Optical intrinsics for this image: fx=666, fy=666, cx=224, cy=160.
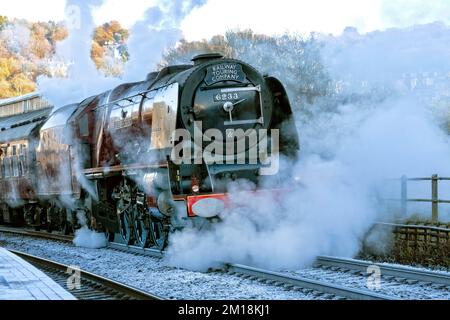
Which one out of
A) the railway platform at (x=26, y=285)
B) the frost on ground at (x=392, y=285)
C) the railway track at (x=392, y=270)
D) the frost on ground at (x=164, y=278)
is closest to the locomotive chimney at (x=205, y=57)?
the frost on ground at (x=164, y=278)

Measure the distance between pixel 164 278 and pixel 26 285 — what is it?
1763mm

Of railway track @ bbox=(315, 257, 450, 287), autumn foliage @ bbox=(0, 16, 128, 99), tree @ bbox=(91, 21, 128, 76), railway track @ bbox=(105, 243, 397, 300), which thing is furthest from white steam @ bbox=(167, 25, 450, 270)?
autumn foliage @ bbox=(0, 16, 128, 99)

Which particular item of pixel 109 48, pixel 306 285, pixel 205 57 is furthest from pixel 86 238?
pixel 109 48

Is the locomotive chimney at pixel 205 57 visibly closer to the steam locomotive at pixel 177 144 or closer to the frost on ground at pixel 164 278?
the steam locomotive at pixel 177 144

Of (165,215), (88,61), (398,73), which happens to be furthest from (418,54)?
(88,61)

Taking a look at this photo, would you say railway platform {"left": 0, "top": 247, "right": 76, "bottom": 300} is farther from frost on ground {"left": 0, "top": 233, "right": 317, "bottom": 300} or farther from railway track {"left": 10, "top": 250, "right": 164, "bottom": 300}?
frost on ground {"left": 0, "top": 233, "right": 317, "bottom": 300}

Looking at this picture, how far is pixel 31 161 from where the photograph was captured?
16.1 meters

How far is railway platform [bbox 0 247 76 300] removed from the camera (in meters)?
6.49

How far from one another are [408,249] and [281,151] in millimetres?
2366

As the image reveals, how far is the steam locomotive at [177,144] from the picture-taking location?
930 cm

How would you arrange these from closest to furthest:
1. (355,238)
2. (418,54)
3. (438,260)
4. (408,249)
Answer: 1. (438,260)
2. (408,249)
3. (355,238)
4. (418,54)

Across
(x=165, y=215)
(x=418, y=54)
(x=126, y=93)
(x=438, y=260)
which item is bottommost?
(x=438, y=260)

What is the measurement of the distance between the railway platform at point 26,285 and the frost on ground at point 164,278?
1.02 m
